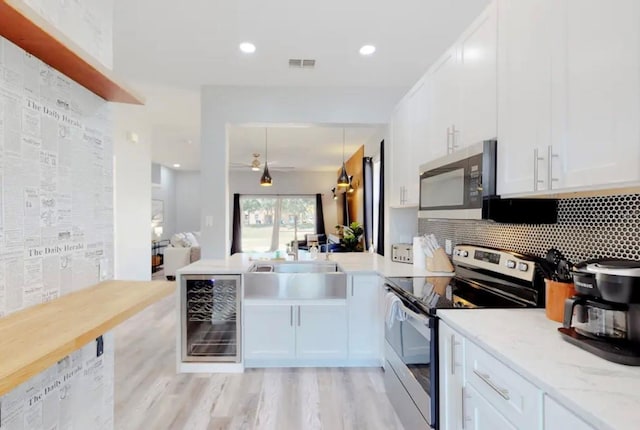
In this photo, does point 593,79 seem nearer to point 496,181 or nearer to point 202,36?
point 496,181

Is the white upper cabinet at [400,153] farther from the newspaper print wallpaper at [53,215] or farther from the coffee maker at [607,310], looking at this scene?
the newspaper print wallpaper at [53,215]

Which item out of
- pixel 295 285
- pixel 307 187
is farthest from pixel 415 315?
pixel 307 187

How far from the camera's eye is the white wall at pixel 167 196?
9.20m

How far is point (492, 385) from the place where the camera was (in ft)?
3.94

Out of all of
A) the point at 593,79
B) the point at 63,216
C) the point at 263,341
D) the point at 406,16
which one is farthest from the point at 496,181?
the point at 263,341

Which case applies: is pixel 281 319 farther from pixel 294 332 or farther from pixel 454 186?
pixel 454 186

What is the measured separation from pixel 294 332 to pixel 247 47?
235cm

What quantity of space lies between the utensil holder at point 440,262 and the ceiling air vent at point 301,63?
1.90m

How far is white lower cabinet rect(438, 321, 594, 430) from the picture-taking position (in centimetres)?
96

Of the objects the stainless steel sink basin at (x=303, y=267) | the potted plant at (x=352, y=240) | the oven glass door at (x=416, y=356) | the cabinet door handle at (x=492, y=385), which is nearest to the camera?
the cabinet door handle at (x=492, y=385)

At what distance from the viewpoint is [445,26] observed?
7.97ft

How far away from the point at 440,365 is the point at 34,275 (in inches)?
63.8

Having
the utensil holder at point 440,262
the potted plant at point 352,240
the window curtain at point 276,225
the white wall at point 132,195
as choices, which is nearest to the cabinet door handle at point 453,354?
the utensil holder at point 440,262

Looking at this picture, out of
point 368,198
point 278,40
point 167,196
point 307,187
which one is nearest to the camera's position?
point 278,40
